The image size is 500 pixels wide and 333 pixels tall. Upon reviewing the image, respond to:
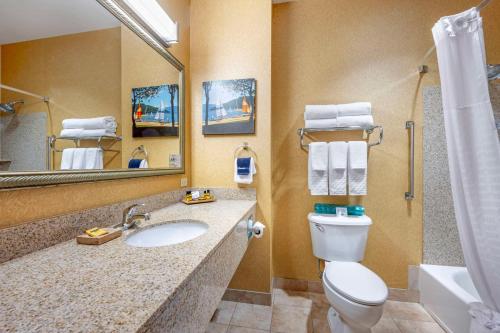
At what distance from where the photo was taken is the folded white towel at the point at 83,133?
0.76m

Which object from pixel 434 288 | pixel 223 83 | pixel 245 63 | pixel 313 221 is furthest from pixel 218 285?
pixel 434 288

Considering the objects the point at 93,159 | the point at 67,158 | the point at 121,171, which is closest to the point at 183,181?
the point at 121,171

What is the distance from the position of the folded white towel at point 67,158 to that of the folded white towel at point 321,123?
1426 millimetres

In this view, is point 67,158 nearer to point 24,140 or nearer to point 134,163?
point 24,140

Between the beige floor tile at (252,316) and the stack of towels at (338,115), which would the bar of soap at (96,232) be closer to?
the beige floor tile at (252,316)

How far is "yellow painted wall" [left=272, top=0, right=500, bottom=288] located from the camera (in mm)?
1570

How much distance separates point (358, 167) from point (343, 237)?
511 millimetres

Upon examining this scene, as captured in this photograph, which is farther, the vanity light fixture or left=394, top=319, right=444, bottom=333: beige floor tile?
left=394, top=319, right=444, bottom=333: beige floor tile

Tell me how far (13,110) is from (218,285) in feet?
2.87

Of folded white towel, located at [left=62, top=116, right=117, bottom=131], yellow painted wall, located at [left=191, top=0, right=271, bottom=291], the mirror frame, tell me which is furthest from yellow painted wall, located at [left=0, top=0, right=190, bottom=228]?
yellow painted wall, located at [left=191, top=0, right=271, bottom=291]

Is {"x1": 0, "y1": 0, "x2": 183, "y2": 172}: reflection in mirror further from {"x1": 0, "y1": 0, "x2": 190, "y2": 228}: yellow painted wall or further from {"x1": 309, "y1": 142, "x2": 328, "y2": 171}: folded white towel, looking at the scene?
{"x1": 309, "y1": 142, "x2": 328, "y2": 171}: folded white towel

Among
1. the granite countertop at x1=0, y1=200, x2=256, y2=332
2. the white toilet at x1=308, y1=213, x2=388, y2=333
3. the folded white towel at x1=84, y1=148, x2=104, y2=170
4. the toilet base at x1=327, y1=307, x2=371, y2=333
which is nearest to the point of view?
the granite countertop at x1=0, y1=200, x2=256, y2=332

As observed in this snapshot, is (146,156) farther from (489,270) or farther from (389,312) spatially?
(389,312)

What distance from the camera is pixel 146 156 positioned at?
1.19 m
